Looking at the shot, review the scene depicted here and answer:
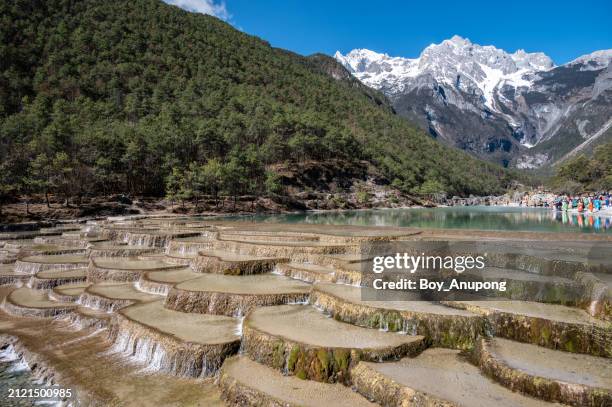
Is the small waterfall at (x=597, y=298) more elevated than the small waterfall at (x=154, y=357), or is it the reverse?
the small waterfall at (x=597, y=298)

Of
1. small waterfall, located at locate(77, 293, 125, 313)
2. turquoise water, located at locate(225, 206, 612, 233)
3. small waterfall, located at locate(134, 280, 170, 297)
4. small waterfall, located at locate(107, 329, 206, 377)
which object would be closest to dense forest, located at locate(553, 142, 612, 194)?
turquoise water, located at locate(225, 206, 612, 233)

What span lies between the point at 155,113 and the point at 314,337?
106023mm

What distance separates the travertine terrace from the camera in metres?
9.03

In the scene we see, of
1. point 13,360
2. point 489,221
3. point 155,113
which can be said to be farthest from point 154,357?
point 155,113

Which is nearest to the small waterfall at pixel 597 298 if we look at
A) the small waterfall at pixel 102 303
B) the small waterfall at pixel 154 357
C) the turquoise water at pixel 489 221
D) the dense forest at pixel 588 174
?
the small waterfall at pixel 154 357

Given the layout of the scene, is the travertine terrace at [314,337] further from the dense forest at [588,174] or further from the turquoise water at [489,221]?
the dense forest at [588,174]

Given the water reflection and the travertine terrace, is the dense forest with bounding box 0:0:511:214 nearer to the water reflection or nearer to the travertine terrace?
the travertine terrace

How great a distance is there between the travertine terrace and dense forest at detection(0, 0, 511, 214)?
4330 centimetres

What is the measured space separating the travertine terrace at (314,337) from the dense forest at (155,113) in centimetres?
4330

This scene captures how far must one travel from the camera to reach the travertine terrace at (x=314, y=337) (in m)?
9.03

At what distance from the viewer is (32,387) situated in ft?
38.0

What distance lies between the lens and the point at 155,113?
106 m

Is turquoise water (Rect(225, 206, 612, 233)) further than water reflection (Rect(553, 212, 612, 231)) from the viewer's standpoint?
Yes

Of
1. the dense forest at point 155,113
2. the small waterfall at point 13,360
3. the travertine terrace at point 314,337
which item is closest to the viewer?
the travertine terrace at point 314,337
